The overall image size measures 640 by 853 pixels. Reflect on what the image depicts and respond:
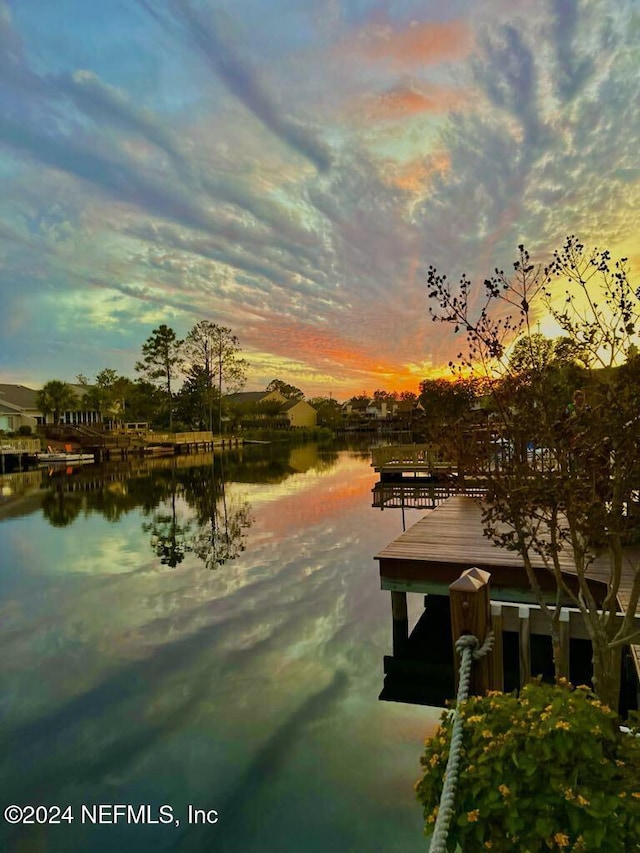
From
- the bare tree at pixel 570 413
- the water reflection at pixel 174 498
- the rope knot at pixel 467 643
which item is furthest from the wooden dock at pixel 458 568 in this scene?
the water reflection at pixel 174 498

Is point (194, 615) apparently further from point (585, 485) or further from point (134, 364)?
point (134, 364)

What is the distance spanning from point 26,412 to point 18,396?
4974 mm

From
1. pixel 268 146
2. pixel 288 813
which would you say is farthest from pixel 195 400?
pixel 288 813

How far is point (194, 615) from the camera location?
30.5ft

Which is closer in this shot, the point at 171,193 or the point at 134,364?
the point at 171,193

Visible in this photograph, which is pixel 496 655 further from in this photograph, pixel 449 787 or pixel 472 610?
pixel 449 787

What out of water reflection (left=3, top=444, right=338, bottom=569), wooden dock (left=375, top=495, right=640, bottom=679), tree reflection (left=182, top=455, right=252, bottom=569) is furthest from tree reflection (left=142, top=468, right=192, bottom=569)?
wooden dock (left=375, top=495, right=640, bottom=679)

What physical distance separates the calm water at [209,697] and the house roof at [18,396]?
51.3 m

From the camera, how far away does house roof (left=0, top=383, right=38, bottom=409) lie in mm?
58847

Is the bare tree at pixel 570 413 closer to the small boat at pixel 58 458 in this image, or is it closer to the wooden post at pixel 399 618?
the wooden post at pixel 399 618

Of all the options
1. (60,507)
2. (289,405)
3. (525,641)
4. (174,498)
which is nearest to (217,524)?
(174,498)

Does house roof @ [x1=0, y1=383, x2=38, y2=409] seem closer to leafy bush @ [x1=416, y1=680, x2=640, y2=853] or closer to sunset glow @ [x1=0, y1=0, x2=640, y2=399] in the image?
sunset glow @ [x1=0, y1=0, x2=640, y2=399]

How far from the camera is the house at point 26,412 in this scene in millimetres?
55281

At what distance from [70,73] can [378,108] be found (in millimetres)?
12403
